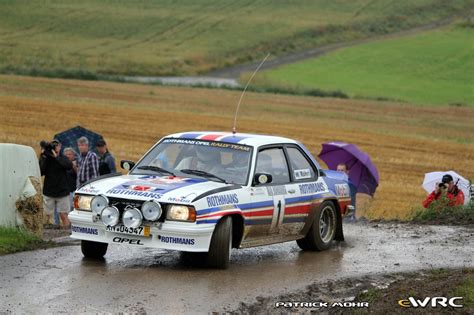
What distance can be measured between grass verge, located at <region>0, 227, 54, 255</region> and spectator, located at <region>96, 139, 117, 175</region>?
4.12 metres

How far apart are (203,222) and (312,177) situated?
2.58 metres

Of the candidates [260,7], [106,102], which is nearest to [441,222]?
[106,102]

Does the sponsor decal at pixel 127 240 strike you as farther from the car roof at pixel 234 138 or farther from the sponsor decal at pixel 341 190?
the sponsor decal at pixel 341 190

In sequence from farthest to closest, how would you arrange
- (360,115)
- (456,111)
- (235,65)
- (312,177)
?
1. (235,65)
2. (456,111)
3. (360,115)
4. (312,177)

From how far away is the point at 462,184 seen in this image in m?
17.1

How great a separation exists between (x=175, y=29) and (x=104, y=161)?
6490cm

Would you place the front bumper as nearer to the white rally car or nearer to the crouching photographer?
the white rally car

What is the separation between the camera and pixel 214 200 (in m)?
10.6

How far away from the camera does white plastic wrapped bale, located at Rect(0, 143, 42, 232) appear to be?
39.5 feet

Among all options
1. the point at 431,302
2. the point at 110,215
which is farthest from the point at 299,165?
the point at 431,302

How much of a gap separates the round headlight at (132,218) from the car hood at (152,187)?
0.45 ft

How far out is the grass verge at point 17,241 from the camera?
11.3m

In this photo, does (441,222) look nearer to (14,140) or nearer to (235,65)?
(14,140)

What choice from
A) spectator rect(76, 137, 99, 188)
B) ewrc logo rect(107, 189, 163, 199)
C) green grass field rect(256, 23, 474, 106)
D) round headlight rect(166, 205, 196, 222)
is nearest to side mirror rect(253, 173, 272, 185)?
round headlight rect(166, 205, 196, 222)
